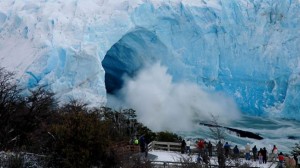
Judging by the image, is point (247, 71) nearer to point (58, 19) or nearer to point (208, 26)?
point (208, 26)

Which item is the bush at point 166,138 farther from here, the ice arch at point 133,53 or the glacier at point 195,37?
the ice arch at point 133,53

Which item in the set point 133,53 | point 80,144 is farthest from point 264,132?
point 80,144

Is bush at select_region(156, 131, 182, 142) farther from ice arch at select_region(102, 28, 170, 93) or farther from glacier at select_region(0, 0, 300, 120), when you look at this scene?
ice arch at select_region(102, 28, 170, 93)

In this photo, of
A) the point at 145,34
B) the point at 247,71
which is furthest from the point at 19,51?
the point at 247,71

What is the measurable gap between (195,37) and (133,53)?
3.51m

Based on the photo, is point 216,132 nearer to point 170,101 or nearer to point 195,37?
point 170,101

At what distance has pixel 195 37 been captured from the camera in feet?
91.8

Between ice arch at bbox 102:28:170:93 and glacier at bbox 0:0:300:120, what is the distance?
2.1 inches

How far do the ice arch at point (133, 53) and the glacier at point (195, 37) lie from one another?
54 millimetres

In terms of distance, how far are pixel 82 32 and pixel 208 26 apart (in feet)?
22.5

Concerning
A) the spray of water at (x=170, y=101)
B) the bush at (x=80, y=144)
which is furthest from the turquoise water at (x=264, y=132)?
the bush at (x=80, y=144)

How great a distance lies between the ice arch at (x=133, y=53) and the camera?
27.8 metres

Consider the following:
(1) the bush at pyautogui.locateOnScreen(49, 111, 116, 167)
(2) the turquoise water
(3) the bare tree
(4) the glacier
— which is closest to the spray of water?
(4) the glacier

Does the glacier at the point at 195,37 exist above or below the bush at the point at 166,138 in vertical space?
above
